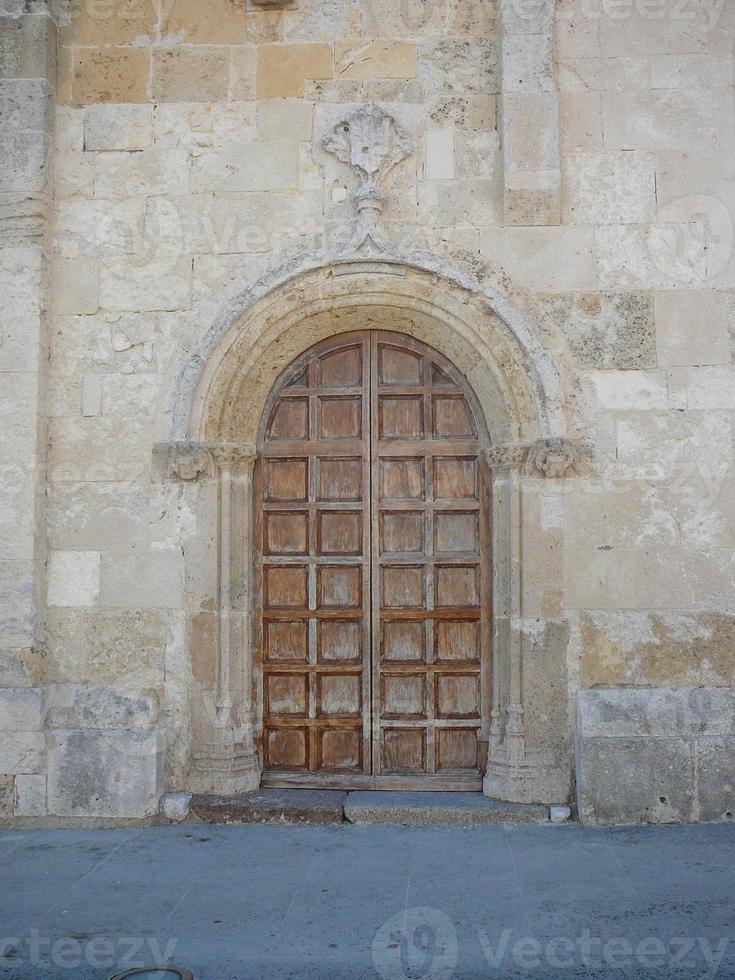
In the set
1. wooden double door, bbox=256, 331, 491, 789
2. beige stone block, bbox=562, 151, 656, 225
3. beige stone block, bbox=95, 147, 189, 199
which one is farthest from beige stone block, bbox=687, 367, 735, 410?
beige stone block, bbox=95, 147, 189, 199

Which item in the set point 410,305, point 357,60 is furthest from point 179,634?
point 357,60

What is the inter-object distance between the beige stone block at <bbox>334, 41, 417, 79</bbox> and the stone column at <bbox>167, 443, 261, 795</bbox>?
214cm

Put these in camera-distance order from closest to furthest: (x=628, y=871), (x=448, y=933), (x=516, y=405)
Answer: (x=448, y=933), (x=628, y=871), (x=516, y=405)

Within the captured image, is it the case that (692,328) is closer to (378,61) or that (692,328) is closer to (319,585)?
(378,61)

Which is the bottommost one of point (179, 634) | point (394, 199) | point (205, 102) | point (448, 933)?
point (448, 933)

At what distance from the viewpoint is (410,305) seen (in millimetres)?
4898

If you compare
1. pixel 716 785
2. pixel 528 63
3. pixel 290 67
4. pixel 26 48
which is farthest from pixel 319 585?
pixel 26 48

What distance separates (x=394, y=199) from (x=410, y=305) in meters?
0.58

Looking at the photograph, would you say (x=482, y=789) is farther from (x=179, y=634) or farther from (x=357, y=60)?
(x=357, y=60)

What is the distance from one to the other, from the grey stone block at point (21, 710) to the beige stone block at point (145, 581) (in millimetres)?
587

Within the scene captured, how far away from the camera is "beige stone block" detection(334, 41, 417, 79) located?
496 centimetres

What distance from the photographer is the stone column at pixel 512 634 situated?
15.1 feet

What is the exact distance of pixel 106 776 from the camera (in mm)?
4633

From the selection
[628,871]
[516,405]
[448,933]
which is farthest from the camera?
[516,405]
